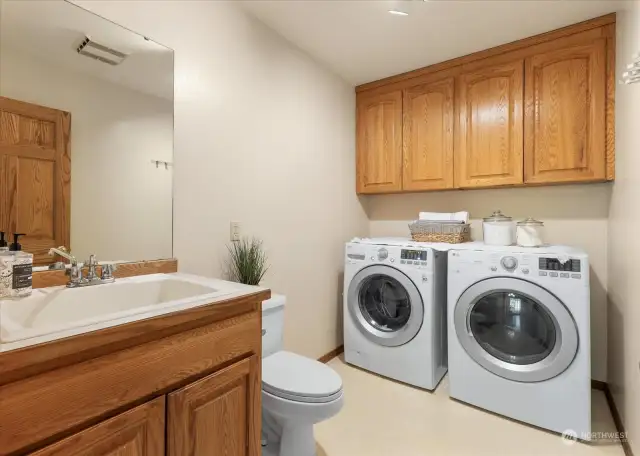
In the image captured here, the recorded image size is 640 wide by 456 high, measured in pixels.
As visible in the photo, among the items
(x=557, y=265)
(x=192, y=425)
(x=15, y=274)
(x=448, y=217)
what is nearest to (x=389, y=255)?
(x=448, y=217)

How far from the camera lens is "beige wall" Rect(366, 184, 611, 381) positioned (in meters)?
2.17

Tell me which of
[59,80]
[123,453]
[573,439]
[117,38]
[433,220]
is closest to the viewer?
[123,453]

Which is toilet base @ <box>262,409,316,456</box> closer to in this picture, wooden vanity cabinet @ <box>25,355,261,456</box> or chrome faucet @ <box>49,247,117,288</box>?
wooden vanity cabinet @ <box>25,355,261,456</box>

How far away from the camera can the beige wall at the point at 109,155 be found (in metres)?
1.20

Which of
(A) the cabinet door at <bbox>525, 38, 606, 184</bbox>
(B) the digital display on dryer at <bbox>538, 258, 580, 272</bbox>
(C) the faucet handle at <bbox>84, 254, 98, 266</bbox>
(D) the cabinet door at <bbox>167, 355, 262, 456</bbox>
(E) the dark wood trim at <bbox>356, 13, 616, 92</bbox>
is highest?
(E) the dark wood trim at <bbox>356, 13, 616, 92</bbox>

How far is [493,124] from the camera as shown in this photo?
2.27m

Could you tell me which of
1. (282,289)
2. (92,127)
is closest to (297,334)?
(282,289)

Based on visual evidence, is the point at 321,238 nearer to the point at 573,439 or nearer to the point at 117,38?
the point at 117,38

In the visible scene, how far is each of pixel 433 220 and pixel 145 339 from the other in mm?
2103

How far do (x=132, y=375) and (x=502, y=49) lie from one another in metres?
2.75

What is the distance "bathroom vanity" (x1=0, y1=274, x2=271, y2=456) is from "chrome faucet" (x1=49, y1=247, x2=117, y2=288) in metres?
0.04

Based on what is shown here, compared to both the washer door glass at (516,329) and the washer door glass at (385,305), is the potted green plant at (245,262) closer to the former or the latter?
the washer door glass at (385,305)

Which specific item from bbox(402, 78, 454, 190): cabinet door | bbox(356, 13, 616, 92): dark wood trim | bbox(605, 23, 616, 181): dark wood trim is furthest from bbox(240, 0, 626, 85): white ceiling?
bbox(402, 78, 454, 190): cabinet door

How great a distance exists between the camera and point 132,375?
797 millimetres
